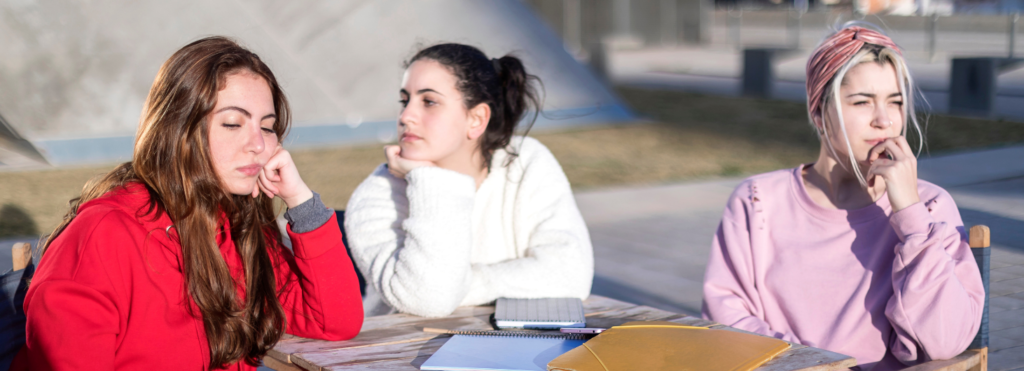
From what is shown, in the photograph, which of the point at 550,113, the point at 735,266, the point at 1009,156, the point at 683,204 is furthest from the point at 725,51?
the point at 735,266

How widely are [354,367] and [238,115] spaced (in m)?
0.68

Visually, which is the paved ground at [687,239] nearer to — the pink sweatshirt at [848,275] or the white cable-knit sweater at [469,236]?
the pink sweatshirt at [848,275]

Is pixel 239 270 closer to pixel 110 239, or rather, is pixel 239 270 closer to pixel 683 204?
pixel 110 239

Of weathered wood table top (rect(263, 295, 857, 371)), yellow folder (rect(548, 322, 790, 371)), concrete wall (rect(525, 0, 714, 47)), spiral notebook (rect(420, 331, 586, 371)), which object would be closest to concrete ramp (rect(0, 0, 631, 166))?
weathered wood table top (rect(263, 295, 857, 371))

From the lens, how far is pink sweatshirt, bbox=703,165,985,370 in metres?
2.35

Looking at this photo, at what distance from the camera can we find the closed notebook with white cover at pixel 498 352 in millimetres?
2031

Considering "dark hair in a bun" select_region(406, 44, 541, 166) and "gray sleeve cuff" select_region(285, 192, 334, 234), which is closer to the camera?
"gray sleeve cuff" select_region(285, 192, 334, 234)

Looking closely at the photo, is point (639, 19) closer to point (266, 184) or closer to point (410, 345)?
point (266, 184)

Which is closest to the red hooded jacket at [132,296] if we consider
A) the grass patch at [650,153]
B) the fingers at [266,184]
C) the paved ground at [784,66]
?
the fingers at [266,184]

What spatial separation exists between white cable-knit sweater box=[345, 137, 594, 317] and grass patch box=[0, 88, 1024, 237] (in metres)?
4.71

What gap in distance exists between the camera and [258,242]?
95.1 inches

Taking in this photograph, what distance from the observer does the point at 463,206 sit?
2738mm

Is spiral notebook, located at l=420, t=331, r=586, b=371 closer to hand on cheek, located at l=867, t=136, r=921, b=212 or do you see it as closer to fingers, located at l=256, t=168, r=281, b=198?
fingers, located at l=256, t=168, r=281, b=198

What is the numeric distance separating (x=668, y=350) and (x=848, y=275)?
904mm
